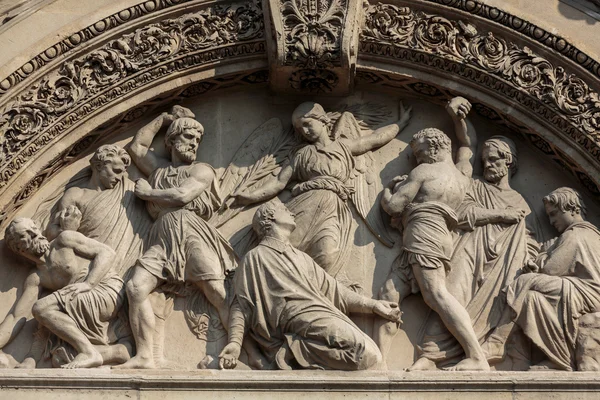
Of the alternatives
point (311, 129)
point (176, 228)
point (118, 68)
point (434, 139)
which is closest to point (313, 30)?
point (311, 129)

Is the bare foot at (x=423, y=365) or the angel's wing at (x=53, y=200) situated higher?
the angel's wing at (x=53, y=200)

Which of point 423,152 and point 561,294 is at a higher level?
point 423,152

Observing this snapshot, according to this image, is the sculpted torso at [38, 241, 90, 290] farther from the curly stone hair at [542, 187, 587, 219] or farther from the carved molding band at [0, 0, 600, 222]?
the curly stone hair at [542, 187, 587, 219]

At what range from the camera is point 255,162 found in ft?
44.0

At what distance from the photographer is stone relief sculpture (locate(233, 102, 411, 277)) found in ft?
42.4

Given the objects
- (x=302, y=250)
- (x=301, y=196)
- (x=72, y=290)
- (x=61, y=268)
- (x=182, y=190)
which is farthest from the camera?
(x=301, y=196)

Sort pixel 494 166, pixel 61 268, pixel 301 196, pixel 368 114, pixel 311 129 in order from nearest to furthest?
pixel 61 268 → pixel 301 196 → pixel 494 166 → pixel 311 129 → pixel 368 114

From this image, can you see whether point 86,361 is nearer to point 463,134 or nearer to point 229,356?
point 229,356

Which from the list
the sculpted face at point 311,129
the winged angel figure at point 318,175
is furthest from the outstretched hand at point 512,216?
the sculpted face at point 311,129

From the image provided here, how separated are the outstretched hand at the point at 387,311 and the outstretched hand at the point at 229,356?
107cm

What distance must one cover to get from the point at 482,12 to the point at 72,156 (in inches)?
132

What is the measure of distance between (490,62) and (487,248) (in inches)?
57.7

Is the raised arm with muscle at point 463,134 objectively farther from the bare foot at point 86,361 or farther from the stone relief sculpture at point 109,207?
the bare foot at point 86,361

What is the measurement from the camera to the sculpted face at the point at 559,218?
42.5 ft
